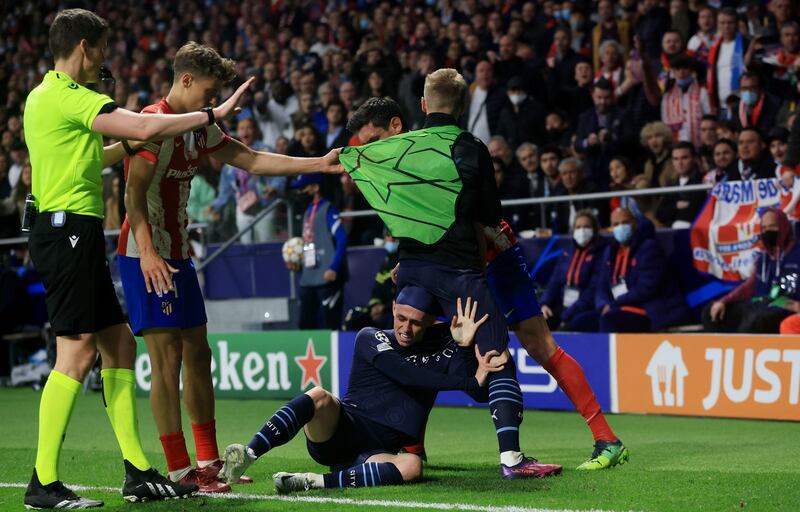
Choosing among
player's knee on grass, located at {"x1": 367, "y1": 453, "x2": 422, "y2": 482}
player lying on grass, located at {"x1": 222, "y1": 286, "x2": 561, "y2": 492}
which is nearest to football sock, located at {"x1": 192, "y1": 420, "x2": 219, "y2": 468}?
player lying on grass, located at {"x1": 222, "y1": 286, "x2": 561, "y2": 492}

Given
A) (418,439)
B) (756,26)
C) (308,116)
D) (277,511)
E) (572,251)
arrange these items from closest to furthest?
(277,511) < (418,439) < (572,251) < (756,26) < (308,116)

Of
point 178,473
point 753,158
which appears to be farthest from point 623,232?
point 178,473

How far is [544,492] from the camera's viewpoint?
5.87 meters

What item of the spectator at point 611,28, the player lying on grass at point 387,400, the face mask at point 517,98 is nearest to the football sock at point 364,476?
the player lying on grass at point 387,400

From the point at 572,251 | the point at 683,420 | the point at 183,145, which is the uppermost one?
the point at 183,145

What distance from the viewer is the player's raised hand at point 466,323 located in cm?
629

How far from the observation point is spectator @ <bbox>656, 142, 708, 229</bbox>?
11.7 metres

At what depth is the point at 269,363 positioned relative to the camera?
43.2 ft

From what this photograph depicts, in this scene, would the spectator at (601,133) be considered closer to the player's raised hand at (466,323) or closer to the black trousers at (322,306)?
the black trousers at (322,306)

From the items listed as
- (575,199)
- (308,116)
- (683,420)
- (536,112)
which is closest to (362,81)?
(308,116)

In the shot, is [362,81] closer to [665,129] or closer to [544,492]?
[665,129]

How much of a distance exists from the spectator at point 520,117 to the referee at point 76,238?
27.6 ft

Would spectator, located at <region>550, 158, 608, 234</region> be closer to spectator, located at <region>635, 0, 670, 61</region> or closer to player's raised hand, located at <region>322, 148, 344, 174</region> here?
spectator, located at <region>635, 0, 670, 61</region>

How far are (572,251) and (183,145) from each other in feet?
20.9
